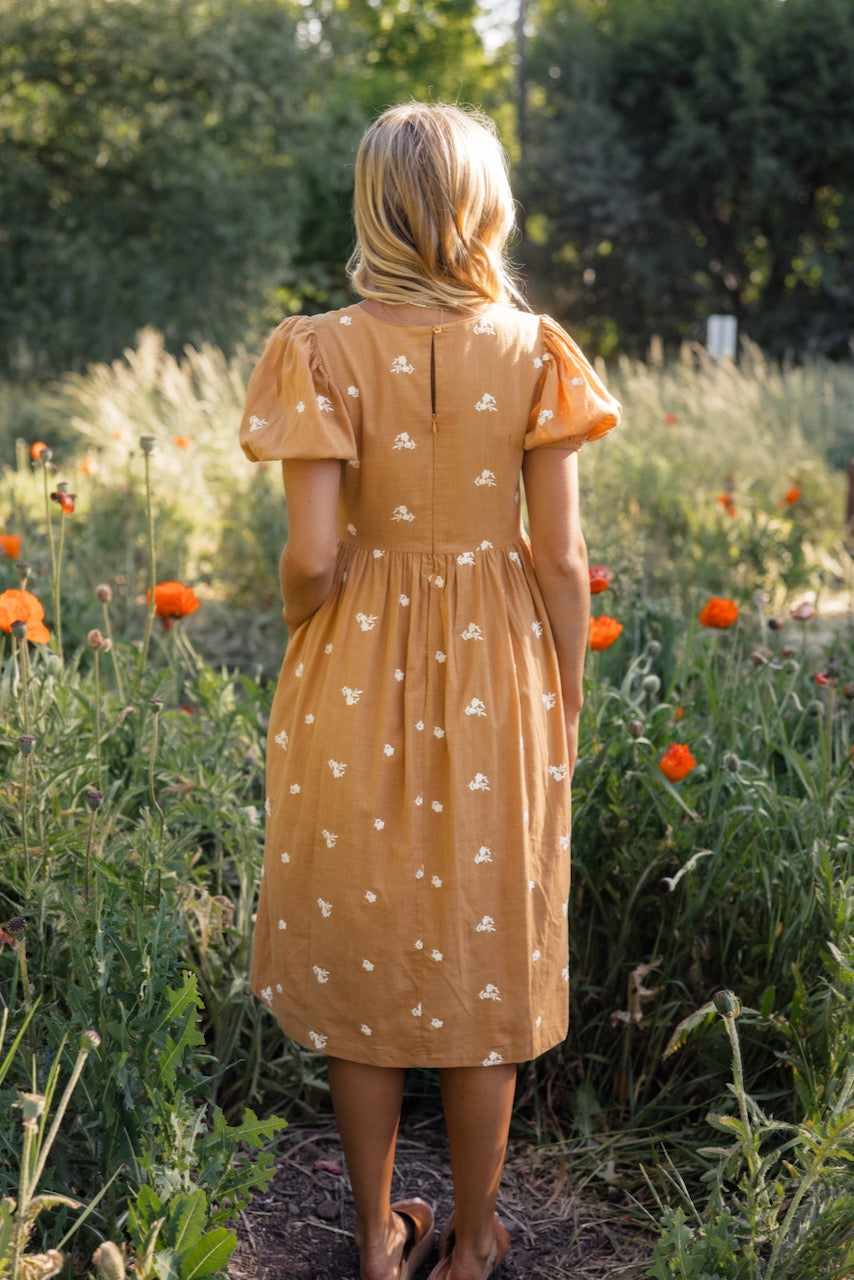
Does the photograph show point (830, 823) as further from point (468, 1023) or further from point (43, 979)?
point (43, 979)

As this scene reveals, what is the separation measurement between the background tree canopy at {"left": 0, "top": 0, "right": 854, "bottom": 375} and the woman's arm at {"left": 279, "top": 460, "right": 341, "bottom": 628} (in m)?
9.02

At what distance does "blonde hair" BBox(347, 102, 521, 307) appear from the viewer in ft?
5.45

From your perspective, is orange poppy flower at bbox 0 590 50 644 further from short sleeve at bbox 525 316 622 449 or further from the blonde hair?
short sleeve at bbox 525 316 622 449

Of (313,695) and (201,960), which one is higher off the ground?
(313,695)

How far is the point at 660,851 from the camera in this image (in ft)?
7.39

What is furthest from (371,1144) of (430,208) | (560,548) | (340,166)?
(340,166)

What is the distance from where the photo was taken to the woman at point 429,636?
5.63 ft

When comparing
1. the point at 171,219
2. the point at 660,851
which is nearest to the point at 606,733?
the point at 660,851

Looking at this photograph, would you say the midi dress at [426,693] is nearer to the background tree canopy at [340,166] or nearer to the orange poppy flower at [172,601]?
Result: the orange poppy flower at [172,601]

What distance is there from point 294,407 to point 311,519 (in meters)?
0.15

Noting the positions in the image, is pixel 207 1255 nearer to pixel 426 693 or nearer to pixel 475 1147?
pixel 475 1147

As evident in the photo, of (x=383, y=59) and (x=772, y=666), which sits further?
(x=383, y=59)

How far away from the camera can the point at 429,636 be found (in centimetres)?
178

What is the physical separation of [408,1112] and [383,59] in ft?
72.4
